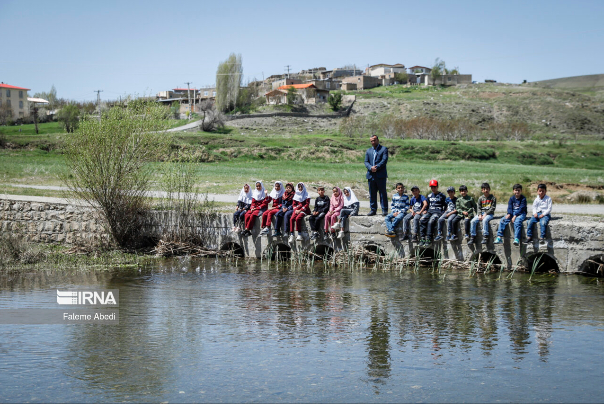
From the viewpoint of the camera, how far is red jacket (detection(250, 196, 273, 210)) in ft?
55.8

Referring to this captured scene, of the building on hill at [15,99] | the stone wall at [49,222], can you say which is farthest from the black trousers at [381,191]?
the building on hill at [15,99]

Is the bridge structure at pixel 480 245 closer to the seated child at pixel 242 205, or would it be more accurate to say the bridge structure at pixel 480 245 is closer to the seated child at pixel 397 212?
the seated child at pixel 397 212

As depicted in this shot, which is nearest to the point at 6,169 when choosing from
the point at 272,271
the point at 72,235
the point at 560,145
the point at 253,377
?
the point at 72,235

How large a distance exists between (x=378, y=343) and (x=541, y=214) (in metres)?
6.75

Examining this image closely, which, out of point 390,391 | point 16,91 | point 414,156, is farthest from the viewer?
point 16,91

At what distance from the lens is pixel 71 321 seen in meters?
10.7

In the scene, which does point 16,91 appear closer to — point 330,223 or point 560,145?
point 560,145

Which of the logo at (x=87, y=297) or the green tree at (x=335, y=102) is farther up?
the green tree at (x=335, y=102)

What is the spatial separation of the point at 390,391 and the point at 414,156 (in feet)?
158

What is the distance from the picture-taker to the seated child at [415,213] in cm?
1536

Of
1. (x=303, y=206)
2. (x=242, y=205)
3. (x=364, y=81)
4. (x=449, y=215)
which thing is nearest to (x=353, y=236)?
(x=303, y=206)

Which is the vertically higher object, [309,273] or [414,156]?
[414,156]

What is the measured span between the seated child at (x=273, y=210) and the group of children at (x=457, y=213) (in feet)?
10.3

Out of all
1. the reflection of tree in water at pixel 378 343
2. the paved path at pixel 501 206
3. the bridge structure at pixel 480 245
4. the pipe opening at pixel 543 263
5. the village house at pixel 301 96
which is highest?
the village house at pixel 301 96
